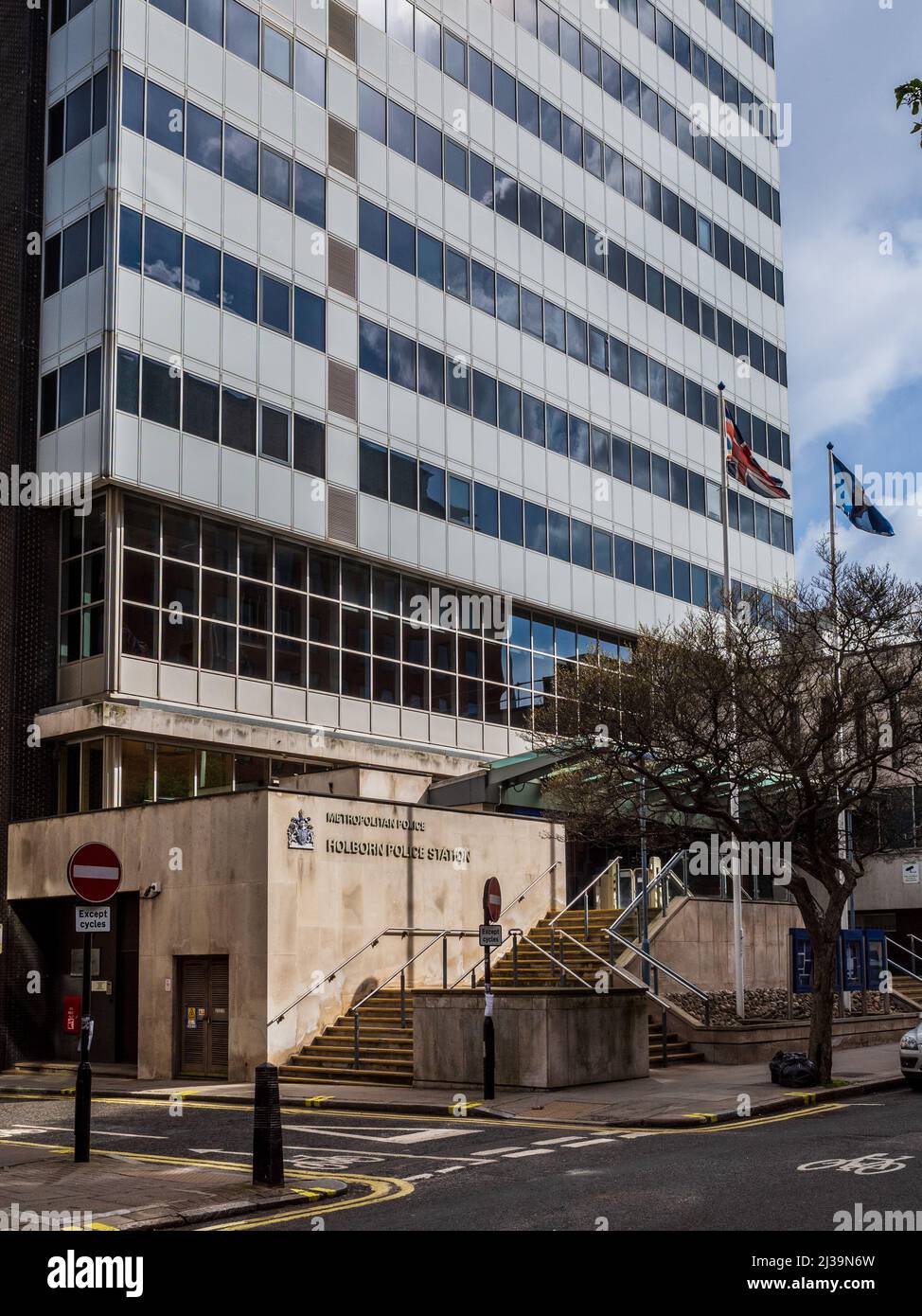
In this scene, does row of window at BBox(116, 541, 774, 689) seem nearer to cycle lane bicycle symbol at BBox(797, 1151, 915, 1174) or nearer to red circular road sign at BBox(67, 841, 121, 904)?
cycle lane bicycle symbol at BBox(797, 1151, 915, 1174)

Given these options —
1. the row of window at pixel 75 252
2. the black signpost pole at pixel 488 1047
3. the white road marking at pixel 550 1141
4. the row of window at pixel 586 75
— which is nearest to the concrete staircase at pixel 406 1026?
the black signpost pole at pixel 488 1047

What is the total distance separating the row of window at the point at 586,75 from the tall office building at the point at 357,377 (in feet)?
0.45

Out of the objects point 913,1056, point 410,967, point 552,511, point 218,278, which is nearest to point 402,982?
point 410,967

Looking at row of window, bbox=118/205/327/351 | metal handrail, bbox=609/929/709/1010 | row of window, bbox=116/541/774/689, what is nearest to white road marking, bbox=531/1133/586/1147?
metal handrail, bbox=609/929/709/1010

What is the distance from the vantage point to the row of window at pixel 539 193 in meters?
38.8

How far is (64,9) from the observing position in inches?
1344

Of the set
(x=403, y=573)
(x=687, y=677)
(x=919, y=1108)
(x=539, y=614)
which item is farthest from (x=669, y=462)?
(x=919, y=1108)

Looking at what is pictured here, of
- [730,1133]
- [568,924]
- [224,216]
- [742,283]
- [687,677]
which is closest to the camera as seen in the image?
[730,1133]

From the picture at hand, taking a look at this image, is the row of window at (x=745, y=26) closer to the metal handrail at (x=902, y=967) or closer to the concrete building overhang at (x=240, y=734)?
the concrete building overhang at (x=240, y=734)

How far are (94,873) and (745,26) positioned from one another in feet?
172

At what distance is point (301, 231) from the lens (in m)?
35.7

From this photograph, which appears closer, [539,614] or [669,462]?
[539,614]

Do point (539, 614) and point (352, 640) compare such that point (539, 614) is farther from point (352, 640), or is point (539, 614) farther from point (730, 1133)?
point (730, 1133)

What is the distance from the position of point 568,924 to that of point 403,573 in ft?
36.8
